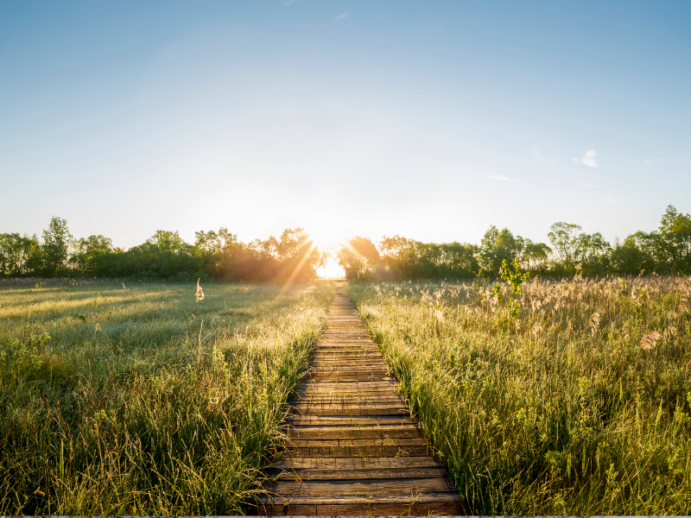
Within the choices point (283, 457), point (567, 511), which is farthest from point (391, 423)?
point (567, 511)

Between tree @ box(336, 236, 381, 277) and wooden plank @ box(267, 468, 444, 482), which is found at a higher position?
tree @ box(336, 236, 381, 277)

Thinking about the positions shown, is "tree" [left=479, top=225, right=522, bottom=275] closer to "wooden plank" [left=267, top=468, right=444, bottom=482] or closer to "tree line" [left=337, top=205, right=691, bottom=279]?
"tree line" [left=337, top=205, right=691, bottom=279]

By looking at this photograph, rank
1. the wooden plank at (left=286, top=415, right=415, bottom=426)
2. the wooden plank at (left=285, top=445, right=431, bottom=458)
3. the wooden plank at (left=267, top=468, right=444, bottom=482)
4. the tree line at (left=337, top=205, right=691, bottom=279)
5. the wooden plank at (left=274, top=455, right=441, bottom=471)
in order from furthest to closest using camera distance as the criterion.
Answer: the tree line at (left=337, top=205, right=691, bottom=279)
the wooden plank at (left=286, top=415, right=415, bottom=426)
the wooden plank at (left=285, top=445, right=431, bottom=458)
the wooden plank at (left=274, top=455, right=441, bottom=471)
the wooden plank at (left=267, top=468, right=444, bottom=482)

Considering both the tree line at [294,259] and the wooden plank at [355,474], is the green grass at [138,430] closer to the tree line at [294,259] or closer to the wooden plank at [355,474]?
the wooden plank at [355,474]

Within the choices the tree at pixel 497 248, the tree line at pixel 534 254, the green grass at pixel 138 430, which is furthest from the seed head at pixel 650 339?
the tree at pixel 497 248

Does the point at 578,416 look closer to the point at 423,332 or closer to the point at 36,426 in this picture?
the point at 423,332

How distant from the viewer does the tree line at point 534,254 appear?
32.8 meters

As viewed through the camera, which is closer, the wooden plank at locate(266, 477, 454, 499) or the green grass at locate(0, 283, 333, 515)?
the green grass at locate(0, 283, 333, 515)

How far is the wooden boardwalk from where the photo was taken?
218 centimetres

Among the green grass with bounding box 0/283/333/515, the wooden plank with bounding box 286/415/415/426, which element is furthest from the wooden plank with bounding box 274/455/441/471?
the wooden plank with bounding box 286/415/415/426

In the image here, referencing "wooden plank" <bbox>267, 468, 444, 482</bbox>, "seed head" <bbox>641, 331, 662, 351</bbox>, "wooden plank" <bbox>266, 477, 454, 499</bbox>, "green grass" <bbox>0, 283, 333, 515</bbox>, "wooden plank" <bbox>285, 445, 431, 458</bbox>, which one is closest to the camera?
"green grass" <bbox>0, 283, 333, 515</bbox>

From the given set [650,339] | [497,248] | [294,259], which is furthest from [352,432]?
[497,248]

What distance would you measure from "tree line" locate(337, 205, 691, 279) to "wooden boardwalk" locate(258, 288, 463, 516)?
27327 millimetres

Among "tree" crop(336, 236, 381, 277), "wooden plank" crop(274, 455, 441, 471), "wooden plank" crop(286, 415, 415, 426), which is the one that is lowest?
"wooden plank" crop(286, 415, 415, 426)
